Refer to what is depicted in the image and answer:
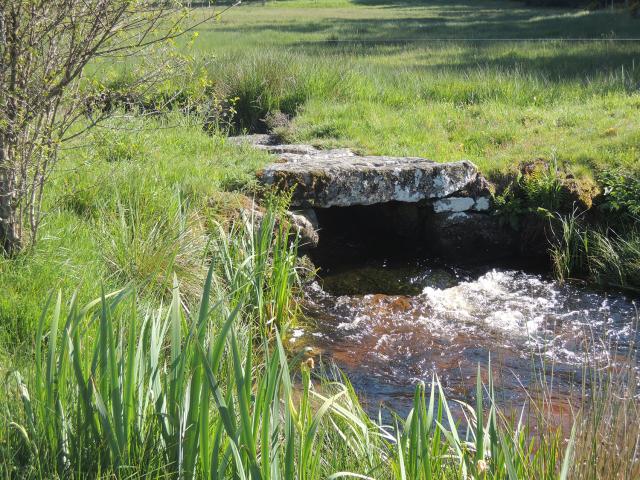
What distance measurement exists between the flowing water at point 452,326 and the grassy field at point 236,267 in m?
0.43

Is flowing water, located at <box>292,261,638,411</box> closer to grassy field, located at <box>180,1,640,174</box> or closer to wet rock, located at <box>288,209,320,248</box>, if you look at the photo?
wet rock, located at <box>288,209,320,248</box>

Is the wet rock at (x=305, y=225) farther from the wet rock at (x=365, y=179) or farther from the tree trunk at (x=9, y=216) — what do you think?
the tree trunk at (x=9, y=216)

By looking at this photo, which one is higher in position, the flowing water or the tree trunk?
the tree trunk

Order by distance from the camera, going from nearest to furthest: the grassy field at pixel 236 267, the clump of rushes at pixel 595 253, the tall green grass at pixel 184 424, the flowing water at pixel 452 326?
the tall green grass at pixel 184 424 < the grassy field at pixel 236 267 < the flowing water at pixel 452 326 < the clump of rushes at pixel 595 253

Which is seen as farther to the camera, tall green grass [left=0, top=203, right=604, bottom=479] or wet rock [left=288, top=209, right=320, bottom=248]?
wet rock [left=288, top=209, right=320, bottom=248]

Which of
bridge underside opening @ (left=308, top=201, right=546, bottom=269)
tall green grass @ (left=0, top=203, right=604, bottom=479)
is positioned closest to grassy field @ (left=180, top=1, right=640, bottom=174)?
bridge underside opening @ (left=308, top=201, right=546, bottom=269)

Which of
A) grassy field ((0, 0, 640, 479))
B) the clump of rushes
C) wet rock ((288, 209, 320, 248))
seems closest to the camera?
grassy field ((0, 0, 640, 479))

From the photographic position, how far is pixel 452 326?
6.03m

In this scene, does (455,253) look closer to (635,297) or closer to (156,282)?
(635,297)

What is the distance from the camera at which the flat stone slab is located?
6.81m

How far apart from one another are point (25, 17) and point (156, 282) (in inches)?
69.4

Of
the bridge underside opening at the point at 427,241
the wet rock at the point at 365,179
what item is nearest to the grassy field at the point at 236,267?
the wet rock at the point at 365,179

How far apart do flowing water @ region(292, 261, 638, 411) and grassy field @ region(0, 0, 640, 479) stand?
0.43 m

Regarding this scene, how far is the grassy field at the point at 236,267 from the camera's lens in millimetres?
2539
